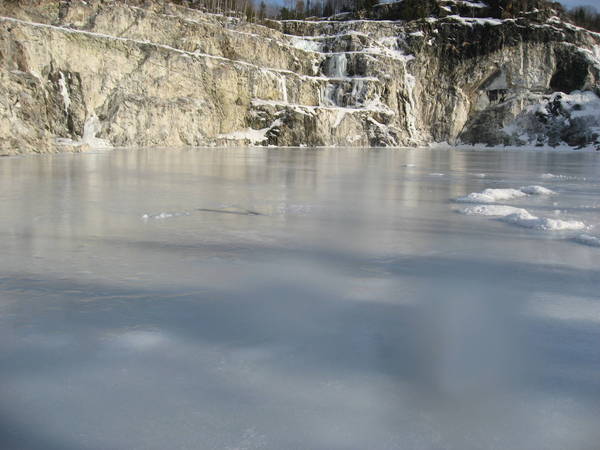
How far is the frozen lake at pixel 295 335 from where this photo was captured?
195cm

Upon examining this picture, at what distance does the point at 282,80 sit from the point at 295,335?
50.5 m

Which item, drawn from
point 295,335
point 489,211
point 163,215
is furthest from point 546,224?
point 163,215

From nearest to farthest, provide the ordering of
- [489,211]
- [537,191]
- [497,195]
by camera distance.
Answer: [489,211] < [497,195] < [537,191]

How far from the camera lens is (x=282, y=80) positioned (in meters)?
51.0

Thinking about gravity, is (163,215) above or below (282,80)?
below

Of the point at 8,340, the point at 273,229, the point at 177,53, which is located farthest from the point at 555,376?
the point at 177,53

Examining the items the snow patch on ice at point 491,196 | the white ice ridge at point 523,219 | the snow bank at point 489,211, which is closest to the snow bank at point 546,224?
the white ice ridge at point 523,219

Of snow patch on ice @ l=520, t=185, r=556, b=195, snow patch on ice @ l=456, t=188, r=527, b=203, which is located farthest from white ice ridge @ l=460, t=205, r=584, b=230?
snow patch on ice @ l=520, t=185, r=556, b=195

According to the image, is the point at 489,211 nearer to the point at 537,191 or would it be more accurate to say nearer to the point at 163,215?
the point at 537,191

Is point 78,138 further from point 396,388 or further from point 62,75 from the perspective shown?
point 396,388

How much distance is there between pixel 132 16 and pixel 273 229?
4216 cm

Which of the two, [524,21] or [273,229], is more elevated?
[524,21]

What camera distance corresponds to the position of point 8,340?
2.73m

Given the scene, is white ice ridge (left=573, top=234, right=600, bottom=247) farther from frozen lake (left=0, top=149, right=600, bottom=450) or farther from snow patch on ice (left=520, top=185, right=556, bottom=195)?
snow patch on ice (left=520, top=185, right=556, bottom=195)
